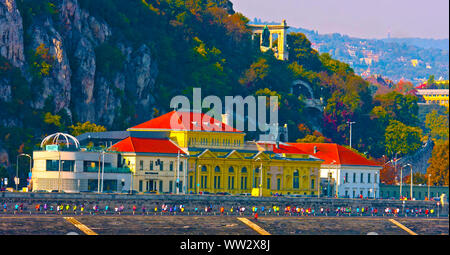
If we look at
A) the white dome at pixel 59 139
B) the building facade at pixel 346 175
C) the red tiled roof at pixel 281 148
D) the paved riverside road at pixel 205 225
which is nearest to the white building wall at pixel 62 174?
the white dome at pixel 59 139

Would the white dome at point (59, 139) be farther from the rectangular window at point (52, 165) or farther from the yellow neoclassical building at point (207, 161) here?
the yellow neoclassical building at point (207, 161)

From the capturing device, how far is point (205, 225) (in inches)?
5807

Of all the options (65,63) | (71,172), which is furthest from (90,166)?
(65,63)

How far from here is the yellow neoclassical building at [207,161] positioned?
559 feet

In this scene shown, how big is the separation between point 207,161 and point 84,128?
1857 centimetres

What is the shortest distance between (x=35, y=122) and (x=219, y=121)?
24927 millimetres

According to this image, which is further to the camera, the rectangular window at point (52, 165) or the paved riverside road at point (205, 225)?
the rectangular window at point (52, 165)

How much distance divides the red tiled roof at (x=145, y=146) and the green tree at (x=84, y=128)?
10.9m

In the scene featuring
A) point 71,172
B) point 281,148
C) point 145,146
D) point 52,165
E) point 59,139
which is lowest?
point 71,172

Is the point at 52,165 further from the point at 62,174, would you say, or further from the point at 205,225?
the point at 205,225

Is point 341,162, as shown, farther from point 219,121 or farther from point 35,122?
point 35,122

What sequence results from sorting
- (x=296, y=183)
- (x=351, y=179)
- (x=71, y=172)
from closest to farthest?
(x=71, y=172), (x=296, y=183), (x=351, y=179)

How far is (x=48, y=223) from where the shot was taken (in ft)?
445
